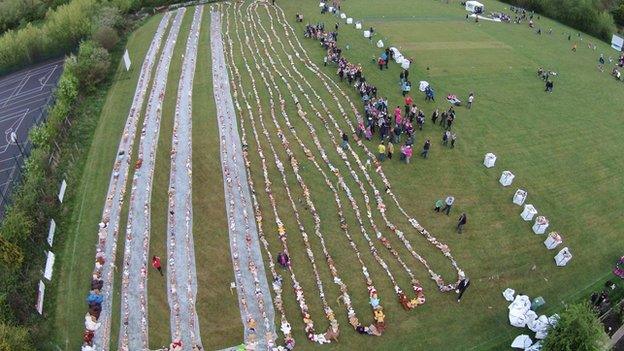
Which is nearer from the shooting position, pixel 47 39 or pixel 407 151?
pixel 407 151

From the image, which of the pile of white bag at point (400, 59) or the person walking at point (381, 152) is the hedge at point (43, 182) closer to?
the person walking at point (381, 152)

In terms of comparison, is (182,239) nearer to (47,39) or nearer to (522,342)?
(522,342)

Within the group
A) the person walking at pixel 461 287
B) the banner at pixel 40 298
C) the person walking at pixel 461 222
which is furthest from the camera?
the person walking at pixel 461 222

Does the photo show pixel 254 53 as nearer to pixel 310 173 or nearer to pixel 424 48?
pixel 424 48

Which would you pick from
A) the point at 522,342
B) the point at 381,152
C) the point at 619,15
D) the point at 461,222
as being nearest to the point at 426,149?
the point at 381,152

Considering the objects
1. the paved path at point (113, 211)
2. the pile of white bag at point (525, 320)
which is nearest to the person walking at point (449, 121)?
the pile of white bag at point (525, 320)

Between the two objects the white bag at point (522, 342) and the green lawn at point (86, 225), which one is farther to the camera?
the green lawn at point (86, 225)

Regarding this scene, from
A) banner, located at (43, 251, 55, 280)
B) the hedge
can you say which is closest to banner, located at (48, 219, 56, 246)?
the hedge
